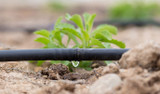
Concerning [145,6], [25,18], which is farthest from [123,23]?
[25,18]

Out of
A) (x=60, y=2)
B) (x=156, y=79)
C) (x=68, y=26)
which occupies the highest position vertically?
(x=60, y=2)

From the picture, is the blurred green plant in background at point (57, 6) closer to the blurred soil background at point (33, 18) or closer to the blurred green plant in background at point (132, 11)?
the blurred soil background at point (33, 18)

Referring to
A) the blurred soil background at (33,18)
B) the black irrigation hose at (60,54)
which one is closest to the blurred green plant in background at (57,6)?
the blurred soil background at (33,18)

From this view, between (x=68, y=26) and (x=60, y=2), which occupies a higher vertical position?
(x=60, y=2)

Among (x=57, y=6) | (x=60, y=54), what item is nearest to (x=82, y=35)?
(x=60, y=54)

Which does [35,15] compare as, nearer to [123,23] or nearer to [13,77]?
[123,23]

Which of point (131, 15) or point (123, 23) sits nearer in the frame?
point (123, 23)
